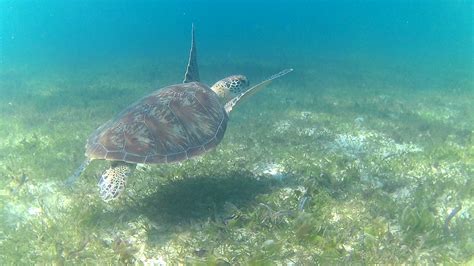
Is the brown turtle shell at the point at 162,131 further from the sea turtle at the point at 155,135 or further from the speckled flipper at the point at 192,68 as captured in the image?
the speckled flipper at the point at 192,68

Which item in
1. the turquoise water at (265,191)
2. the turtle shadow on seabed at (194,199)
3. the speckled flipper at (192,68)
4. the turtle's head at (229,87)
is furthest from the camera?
the speckled flipper at (192,68)

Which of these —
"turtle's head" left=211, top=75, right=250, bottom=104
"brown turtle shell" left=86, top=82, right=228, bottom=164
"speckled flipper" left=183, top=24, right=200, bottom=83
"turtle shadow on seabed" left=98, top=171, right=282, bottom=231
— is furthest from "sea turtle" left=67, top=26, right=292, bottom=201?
"speckled flipper" left=183, top=24, right=200, bottom=83

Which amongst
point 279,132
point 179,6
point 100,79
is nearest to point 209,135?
point 279,132

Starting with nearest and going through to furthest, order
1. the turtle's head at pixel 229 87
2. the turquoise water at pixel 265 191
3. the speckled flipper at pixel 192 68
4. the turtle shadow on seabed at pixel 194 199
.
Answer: the turquoise water at pixel 265 191 < the turtle shadow on seabed at pixel 194 199 < the turtle's head at pixel 229 87 < the speckled flipper at pixel 192 68

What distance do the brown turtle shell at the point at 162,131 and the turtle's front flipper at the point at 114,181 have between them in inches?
8.8

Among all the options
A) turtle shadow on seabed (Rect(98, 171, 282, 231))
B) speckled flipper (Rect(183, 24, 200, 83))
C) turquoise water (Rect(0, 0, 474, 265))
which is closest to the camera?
turquoise water (Rect(0, 0, 474, 265))

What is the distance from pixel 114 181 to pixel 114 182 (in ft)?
0.06

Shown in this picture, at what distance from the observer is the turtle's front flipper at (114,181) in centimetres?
423

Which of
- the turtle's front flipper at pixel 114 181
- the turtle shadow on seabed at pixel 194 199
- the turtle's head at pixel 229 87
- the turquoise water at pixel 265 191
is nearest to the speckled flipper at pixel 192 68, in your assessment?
the turtle's head at pixel 229 87

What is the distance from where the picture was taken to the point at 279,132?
8.98m

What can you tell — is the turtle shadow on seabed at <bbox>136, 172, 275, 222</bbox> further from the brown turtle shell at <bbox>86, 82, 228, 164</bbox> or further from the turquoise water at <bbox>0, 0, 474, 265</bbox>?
the brown turtle shell at <bbox>86, 82, 228, 164</bbox>

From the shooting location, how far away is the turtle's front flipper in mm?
4234

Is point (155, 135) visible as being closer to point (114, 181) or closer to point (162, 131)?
point (162, 131)

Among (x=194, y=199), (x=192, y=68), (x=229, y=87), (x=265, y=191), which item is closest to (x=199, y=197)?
(x=194, y=199)
